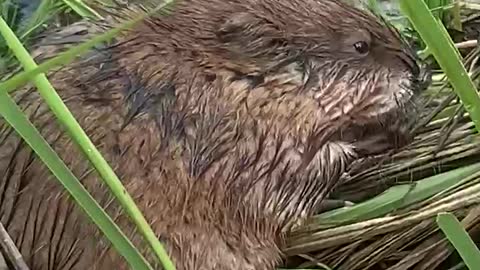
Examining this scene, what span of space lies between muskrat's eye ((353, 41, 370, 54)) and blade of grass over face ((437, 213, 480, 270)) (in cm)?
35

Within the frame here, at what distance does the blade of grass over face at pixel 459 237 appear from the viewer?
113 centimetres

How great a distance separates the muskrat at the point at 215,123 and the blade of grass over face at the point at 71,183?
0.22 metres

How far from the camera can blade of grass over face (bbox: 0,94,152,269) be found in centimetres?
108

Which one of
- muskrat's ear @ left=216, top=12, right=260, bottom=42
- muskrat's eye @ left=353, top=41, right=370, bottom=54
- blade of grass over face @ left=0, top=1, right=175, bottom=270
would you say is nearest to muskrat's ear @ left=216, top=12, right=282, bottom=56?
muskrat's ear @ left=216, top=12, right=260, bottom=42

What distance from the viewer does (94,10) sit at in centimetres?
158

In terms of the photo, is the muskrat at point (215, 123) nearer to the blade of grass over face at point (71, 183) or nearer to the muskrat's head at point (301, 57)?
the muskrat's head at point (301, 57)

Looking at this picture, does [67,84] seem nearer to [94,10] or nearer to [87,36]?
[87,36]

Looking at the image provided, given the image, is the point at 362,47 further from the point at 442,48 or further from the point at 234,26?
the point at 442,48

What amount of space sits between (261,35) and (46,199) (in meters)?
0.33

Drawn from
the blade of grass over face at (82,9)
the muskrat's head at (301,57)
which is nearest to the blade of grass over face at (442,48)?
the muskrat's head at (301,57)

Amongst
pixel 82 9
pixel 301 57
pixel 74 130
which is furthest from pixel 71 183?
pixel 82 9

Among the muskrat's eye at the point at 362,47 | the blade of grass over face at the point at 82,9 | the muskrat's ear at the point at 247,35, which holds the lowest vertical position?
the muskrat's eye at the point at 362,47

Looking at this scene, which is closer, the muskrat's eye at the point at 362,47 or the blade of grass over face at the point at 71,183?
the blade of grass over face at the point at 71,183

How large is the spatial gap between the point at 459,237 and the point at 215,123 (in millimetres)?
360
